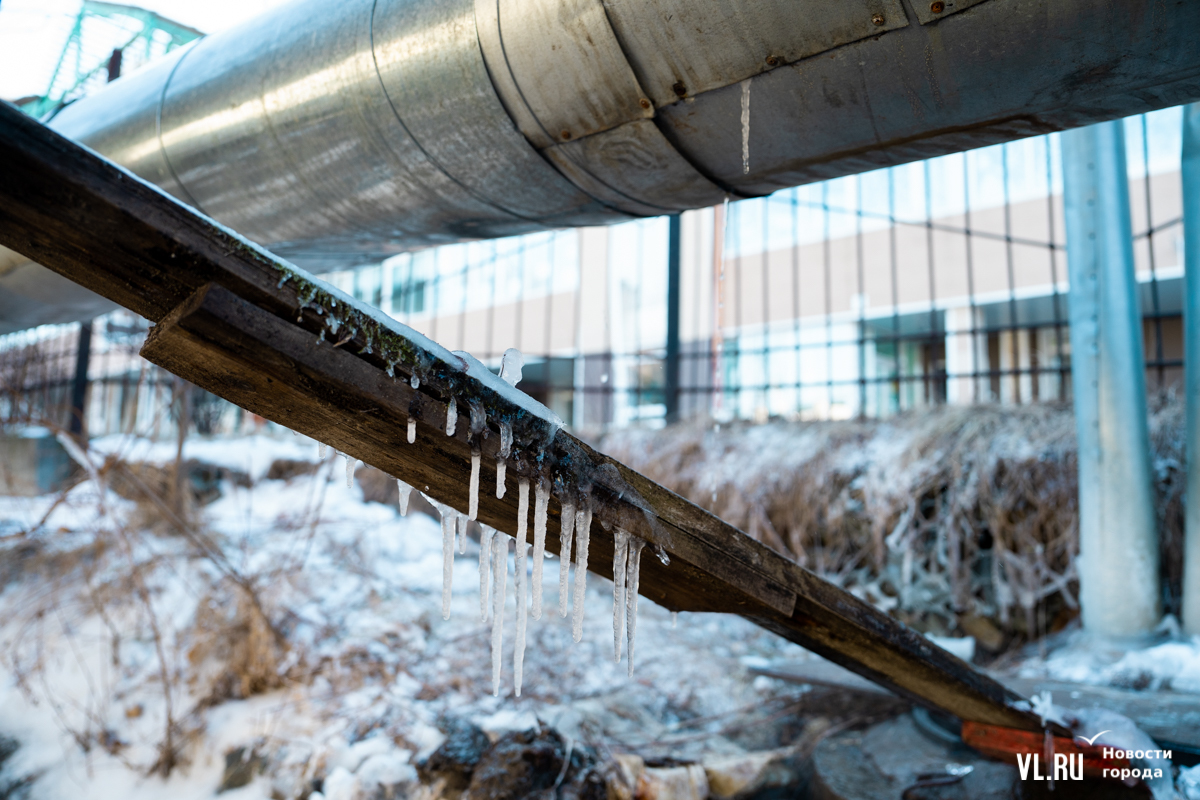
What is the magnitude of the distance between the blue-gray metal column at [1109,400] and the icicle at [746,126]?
108 inches

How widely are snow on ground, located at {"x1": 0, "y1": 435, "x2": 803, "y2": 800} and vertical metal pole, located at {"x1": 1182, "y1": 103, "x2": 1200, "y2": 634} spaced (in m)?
2.14

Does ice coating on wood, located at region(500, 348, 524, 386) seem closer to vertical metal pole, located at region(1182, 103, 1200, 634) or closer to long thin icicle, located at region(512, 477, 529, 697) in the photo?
long thin icicle, located at region(512, 477, 529, 697)

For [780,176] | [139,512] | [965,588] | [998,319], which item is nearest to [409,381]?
[780,176]

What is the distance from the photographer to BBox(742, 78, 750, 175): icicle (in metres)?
1.73

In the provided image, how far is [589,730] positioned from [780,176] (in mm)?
2630

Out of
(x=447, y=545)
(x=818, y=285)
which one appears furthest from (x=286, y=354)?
(x=818, y=285)

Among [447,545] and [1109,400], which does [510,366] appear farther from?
[1109,400]

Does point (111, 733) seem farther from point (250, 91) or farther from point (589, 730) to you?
point (250, 91)

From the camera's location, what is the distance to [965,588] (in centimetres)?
437

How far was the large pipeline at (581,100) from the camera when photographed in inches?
59.7

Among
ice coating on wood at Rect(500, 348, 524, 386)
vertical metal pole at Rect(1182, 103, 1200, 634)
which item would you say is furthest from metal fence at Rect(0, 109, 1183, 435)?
ice coating on wood at Rect(500, 348, 524, 386)

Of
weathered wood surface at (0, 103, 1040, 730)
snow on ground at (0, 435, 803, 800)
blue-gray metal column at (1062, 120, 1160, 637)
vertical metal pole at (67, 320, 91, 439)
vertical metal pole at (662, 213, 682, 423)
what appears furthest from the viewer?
vertical metal pole at (662, 213, 682, 423)

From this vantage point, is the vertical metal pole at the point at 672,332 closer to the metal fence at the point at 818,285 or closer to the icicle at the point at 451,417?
the metal fence at the point at 818,285

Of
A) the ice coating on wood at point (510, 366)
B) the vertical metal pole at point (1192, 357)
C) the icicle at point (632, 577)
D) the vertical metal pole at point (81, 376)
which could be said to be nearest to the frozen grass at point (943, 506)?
the vertical metal pole at point (1192, 357)
